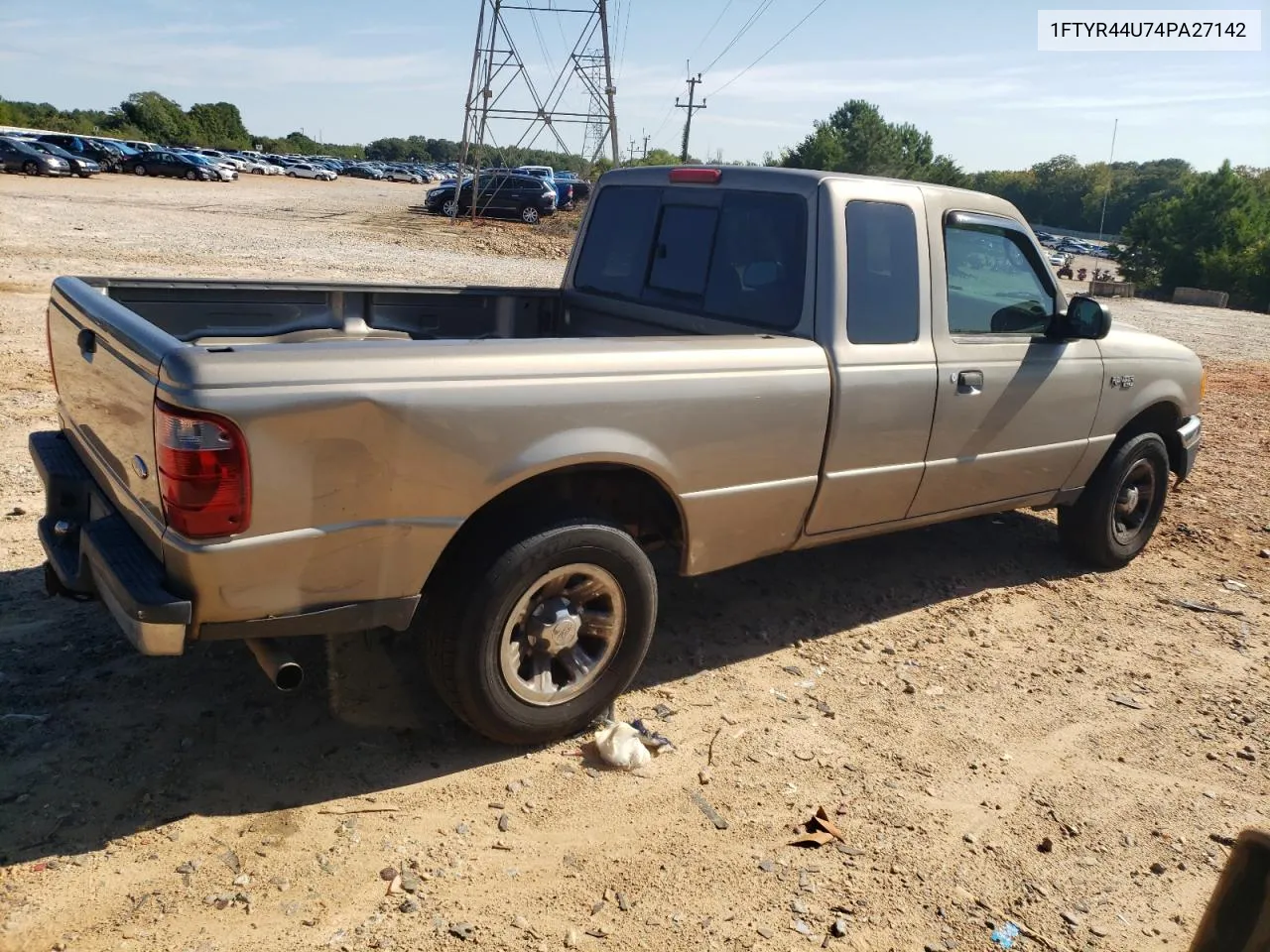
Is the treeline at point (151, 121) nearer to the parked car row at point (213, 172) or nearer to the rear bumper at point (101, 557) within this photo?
the parked car row at point (213, 172)

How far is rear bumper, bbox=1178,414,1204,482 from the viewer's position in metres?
6.05

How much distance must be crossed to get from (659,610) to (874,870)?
194cm

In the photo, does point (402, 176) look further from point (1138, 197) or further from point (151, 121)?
point (1138, 197)

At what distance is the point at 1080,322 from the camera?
496 cm

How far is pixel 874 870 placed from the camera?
124 inches

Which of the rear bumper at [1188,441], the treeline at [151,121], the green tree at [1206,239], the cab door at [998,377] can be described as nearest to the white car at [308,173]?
the treeline at [151,121]

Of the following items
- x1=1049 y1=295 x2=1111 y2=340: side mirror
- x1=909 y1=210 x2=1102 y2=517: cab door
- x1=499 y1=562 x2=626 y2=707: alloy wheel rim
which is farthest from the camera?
x1=1049 y1=295 x2=1111 y2=340: side mirror

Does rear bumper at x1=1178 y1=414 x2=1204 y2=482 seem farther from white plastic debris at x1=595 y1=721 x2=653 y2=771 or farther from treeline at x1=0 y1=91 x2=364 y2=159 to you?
treeline at x1=0 y1=91 x2=364 y2=159

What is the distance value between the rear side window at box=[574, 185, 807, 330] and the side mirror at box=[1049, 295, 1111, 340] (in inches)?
65.7

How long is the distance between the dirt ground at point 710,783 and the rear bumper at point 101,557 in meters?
0.63

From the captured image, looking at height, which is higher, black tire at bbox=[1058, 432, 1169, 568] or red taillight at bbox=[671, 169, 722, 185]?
red taillight at bbox=[671, 169, 722, 185]

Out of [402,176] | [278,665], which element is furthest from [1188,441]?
[402,176]

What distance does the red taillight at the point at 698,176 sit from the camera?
459 cm

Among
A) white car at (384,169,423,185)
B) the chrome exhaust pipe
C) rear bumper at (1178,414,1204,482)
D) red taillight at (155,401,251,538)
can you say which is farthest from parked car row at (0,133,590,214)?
red taillight at (155,401,251,538)
